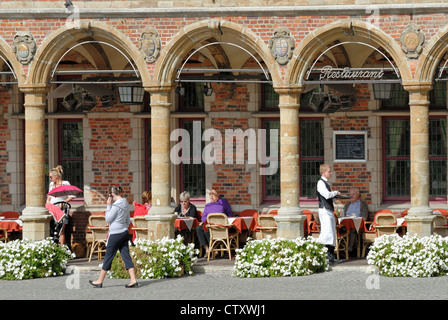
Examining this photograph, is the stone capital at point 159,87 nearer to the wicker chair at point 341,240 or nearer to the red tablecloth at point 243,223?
the red tablecloth at point 243,223

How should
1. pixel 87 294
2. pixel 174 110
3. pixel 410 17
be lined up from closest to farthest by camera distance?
1. pixel 87 294
2. pixel 410 17
3. pixel 174 110

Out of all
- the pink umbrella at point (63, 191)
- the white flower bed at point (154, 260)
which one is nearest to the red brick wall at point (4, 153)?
the pink umbrella at point (63, 191)

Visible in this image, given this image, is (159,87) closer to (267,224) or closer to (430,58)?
(267,224)

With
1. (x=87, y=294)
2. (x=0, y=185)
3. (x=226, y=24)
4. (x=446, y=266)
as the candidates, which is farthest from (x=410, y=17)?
(x=0, y=185)

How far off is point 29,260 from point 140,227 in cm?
210

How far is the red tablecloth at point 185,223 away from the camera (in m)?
17.7

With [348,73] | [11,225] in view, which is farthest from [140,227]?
[348,73]

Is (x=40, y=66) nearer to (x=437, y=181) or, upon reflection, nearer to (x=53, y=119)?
(x=53, y=119)

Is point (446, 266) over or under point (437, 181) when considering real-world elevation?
under

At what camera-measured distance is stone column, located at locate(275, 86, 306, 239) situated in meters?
16.6

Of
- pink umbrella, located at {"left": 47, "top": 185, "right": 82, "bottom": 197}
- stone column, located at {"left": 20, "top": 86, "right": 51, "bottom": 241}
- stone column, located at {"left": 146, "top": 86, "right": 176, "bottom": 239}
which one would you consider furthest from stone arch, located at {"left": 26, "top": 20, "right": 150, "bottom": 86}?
pink umbrella, located at {"left": 47, "top": 185, "right": 82, "bottom": 197}

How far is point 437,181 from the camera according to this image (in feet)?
63.0

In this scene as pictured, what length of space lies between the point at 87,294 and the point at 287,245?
330 cm

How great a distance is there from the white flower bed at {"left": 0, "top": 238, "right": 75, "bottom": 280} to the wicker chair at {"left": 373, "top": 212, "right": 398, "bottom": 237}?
5231mm
